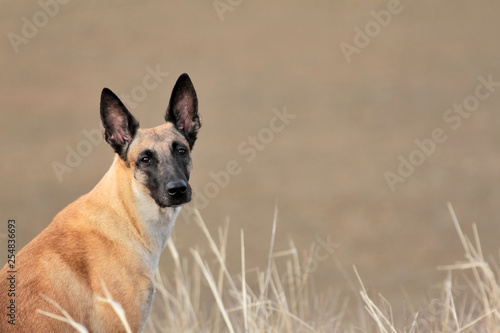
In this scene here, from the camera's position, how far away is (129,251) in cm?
604

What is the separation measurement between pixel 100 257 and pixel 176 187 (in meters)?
0.77

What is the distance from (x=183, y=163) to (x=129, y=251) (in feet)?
2.83

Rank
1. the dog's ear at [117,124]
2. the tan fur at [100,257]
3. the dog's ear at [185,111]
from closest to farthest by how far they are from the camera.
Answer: the tan fur at [100,257], the dog's ear at [117,124], the dog's ear at [185,111]

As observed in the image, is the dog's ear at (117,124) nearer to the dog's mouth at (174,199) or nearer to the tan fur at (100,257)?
the tan fur at (100,257)

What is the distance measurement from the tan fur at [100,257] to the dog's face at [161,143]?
0.02 m

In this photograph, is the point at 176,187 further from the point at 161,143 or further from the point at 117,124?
the point at 117,124

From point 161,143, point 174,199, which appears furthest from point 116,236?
point 161,143

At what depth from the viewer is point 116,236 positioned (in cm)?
609

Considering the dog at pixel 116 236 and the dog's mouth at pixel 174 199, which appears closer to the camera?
the dog at pixel 116 236

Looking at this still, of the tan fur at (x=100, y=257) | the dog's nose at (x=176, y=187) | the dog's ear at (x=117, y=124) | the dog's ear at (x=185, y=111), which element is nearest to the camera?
the tan fur at (x=100, y=257)

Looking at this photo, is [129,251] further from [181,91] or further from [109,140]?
[181,91]

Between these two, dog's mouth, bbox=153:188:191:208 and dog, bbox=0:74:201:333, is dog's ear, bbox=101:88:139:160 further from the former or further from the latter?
dog's mouth, bbox=153:188:191:208

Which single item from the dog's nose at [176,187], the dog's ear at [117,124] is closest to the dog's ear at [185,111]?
the dog's ear at [117,124]

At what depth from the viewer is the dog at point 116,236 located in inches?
221
